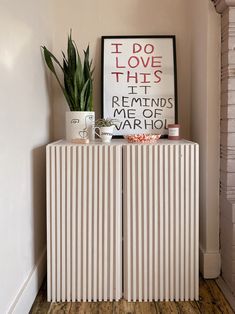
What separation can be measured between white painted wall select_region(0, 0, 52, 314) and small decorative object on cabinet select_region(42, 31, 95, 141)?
14 centimetres

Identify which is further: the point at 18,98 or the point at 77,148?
the point at 77,148

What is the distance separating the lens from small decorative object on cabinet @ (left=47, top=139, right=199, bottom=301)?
1825 mm

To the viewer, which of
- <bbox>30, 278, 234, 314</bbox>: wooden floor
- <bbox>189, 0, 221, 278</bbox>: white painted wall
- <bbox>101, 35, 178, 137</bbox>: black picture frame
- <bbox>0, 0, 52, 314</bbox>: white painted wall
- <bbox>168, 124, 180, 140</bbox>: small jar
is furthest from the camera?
<bbox>101, 35, 178, 137</bbox>: black picture frame

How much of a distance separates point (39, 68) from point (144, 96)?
71cm

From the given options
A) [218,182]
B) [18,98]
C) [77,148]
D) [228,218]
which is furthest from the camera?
[218,182]

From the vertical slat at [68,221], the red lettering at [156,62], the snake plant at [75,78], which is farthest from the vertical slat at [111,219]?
the red lettering at [156,62]

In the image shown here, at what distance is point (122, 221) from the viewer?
6.11 ft

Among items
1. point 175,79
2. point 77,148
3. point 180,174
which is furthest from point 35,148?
point 175,79

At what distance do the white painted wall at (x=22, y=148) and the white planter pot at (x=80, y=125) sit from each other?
174 mm

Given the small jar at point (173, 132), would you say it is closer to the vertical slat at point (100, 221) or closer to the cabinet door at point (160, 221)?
the cabinet door at point (160, 221)

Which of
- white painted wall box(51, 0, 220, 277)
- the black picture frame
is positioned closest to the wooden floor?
white painted wall box(51, 0, 220, 277)

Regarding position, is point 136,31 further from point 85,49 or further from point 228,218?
point 228,218

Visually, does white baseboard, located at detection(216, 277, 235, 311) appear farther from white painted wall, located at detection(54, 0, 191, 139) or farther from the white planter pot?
white painted wall, located at detection(54, 0, 191, 139)

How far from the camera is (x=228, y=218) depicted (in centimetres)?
195
